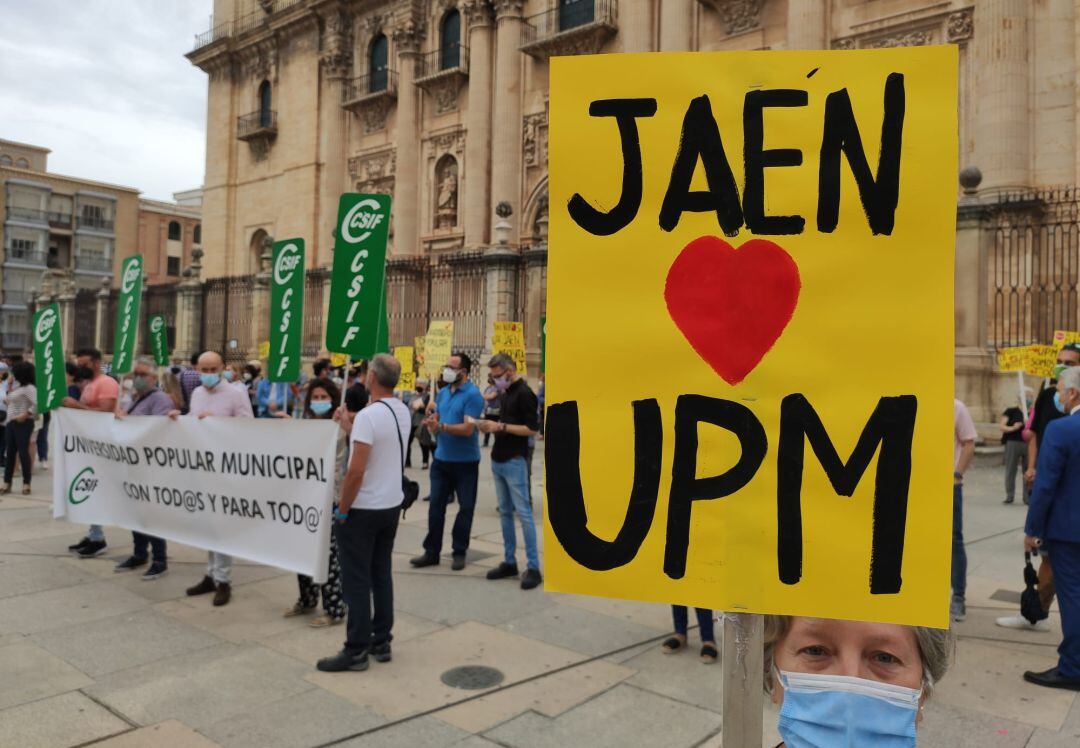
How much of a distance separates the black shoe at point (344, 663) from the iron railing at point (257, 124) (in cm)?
3258

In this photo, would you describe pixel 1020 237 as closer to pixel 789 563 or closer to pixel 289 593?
pixel 289 593

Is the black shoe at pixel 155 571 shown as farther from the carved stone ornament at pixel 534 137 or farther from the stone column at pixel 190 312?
the stone column at pixel 190 312

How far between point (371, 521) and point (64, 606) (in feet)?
9.53

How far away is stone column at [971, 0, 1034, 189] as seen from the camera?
15938mm

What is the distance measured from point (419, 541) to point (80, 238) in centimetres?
6961

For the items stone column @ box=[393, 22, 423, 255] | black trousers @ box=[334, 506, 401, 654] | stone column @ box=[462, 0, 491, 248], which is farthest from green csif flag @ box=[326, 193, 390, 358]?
stone column @ box=[393, 22, 423, 255]

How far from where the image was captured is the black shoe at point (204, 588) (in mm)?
6273

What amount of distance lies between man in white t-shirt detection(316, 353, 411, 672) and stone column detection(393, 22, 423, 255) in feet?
78.7

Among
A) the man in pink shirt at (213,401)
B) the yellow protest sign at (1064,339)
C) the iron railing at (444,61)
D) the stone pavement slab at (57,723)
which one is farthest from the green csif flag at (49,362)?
the iron railing at (444,61)

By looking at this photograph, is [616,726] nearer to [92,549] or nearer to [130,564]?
[130,564]

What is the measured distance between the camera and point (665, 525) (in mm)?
1834

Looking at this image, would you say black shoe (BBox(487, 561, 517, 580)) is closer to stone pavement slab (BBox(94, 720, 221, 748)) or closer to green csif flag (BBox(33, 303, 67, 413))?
stone pavement slab (BBox(94, 720, 221, 748))

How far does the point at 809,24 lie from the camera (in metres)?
18.9

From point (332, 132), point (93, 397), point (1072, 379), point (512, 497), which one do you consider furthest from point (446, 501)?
point (332, 132)
